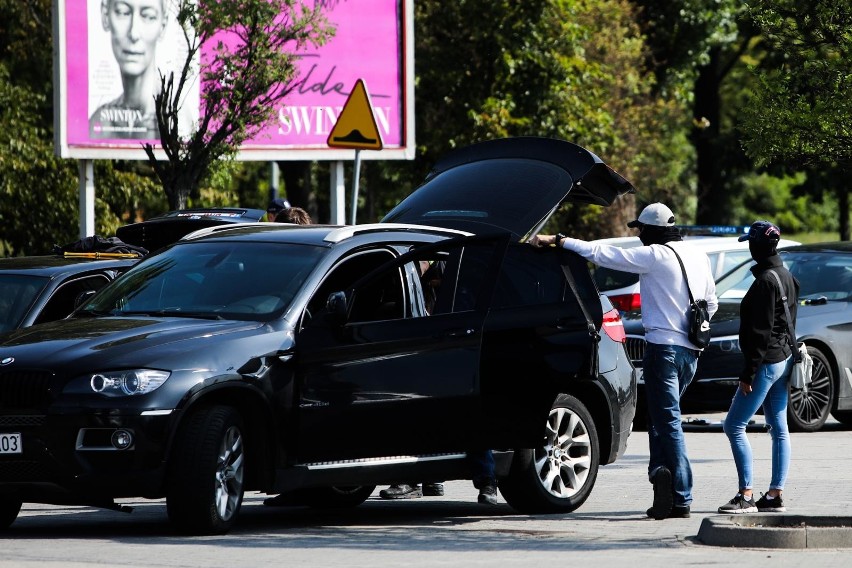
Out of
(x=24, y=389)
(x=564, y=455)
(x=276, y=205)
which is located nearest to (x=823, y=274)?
(x=276, y=205)

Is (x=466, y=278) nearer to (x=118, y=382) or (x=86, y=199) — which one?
(x=118, y=382)

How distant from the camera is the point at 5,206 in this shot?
29.9 meters

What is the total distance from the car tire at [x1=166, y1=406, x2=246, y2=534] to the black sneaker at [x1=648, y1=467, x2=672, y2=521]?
Result: 2423 millimetres

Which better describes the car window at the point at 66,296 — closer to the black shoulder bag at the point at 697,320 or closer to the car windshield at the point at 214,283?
the car windshield at the point at 214,283

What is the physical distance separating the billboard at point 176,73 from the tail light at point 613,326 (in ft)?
30.8

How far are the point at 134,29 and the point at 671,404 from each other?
527 inches

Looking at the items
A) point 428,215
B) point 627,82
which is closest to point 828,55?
point 428,215

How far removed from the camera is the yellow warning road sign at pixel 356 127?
51.3 ft

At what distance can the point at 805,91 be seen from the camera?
1029 centimetres

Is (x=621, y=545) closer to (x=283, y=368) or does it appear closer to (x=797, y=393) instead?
(x=283, y=368)

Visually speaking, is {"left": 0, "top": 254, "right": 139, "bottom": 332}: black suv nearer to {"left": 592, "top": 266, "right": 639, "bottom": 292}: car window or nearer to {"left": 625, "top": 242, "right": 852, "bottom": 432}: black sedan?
{"left": 625, "top": 242, "right": 852, "bottom": 432}: black sedan

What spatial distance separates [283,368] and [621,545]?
198cm

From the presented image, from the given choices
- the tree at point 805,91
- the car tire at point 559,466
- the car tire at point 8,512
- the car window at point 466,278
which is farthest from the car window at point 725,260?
the car tire at point 8,512

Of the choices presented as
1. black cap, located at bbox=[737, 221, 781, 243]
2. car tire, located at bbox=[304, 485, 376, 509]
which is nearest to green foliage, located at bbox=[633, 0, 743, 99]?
car tire, located at bbox=[304, 485, 376, 509]
